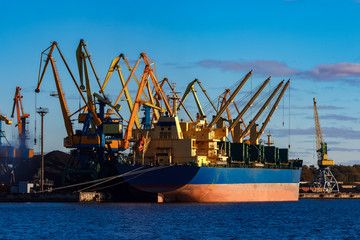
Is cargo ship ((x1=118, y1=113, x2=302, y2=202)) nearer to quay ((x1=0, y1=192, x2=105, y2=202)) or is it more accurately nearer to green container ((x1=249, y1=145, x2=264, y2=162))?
green container ((x1=249, y1=145, x2=264, y2=162))

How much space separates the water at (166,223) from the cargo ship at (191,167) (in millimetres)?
3582

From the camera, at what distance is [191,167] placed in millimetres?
99875

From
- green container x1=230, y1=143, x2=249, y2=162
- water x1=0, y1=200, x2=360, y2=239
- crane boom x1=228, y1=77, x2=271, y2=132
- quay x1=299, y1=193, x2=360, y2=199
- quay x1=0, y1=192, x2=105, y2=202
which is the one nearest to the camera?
water x1=0, y1=200, x2=360, y2=239

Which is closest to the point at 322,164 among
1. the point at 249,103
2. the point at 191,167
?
the point at 249,103

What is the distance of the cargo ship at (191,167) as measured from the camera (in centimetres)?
10019

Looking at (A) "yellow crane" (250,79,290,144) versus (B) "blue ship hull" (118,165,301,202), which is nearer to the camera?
(B) "blue ship hull" (118,165,301,202)

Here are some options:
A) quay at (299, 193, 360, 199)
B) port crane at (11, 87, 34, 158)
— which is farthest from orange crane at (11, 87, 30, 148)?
quay at (299, 193, 360, 199)

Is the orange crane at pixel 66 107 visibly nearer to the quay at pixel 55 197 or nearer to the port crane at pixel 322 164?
the quay at pixel 55 197

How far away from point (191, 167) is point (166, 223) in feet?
86.2

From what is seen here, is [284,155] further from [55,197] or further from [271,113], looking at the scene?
[55,197]

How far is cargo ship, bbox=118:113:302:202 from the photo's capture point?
100 meters

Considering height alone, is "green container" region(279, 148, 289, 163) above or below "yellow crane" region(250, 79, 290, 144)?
below

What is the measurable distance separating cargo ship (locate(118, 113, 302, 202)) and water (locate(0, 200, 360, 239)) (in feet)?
11.8

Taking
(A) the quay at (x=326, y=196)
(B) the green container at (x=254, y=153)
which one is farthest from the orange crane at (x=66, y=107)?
(A) the quay at (x=326, y=196)
